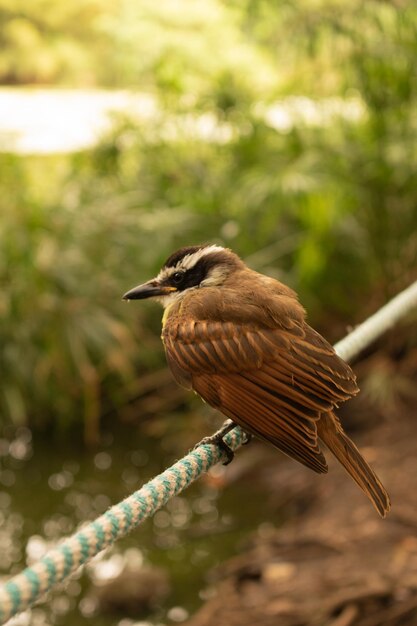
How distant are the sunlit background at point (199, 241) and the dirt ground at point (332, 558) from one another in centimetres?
A: 4

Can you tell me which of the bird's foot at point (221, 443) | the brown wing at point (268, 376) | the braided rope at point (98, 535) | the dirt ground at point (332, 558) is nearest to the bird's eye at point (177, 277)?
the brown wing at point (268, 376)

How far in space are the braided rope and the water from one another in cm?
315

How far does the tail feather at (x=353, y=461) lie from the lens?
2.17 m

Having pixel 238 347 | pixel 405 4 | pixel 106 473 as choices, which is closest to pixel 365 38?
pixel 405 4

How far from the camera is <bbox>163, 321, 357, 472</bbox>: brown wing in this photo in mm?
2250

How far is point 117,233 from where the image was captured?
22.7ft

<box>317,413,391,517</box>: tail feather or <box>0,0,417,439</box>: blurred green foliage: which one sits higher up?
<box>317,413,391,517</box>: tail feather

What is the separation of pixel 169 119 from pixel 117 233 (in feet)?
4.14

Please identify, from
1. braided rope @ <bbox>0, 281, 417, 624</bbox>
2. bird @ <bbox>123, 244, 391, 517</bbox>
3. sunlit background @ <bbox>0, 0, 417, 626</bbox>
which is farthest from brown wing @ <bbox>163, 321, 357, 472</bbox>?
sunlit background @ <bbox>0, 0, 417, 626</bbox>

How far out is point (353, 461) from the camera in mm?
2252

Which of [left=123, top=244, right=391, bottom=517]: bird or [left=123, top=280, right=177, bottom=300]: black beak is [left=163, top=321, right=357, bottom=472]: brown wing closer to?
[left=123, top=244, right=391, bottom=517]: bird

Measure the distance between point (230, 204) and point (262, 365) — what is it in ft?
14.9

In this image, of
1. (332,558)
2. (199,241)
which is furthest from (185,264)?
(199,241)

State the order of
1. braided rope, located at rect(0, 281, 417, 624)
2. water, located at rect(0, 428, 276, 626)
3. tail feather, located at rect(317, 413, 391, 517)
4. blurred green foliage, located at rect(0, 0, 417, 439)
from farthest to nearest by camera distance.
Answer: blurred green foliage, located at rect(0, 0, 417, 439)
water, located at rect(0, 428, 276, 626)
tail feather, located at rect(317, 413, 391, 517)
braided rope, located at rect(0, 281, 417, 624)
